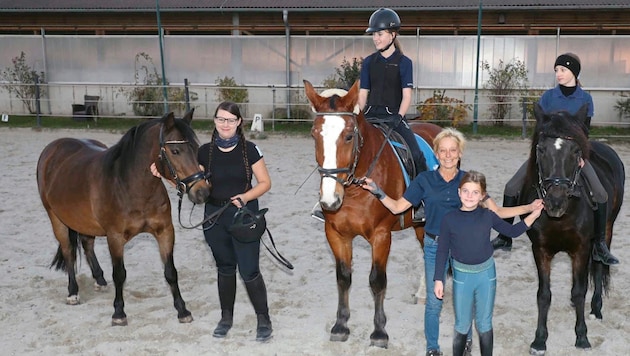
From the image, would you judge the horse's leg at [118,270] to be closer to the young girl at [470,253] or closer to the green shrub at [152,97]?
the young girl at [470,253]

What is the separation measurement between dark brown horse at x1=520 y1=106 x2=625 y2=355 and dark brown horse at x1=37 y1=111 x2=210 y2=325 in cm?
235

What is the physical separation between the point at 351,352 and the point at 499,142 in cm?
1044

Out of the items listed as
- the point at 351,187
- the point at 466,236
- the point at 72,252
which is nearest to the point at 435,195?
the point at 466,236

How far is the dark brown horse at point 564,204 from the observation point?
153 inches

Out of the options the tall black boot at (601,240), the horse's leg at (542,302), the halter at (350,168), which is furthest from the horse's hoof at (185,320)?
the tall black boot at (601,240)

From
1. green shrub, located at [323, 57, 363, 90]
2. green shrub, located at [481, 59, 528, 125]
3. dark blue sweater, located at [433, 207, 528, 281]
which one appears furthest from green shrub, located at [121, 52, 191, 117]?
dark blue sweater, located at [433, 207, 528, 281]

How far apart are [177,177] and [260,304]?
116 cm

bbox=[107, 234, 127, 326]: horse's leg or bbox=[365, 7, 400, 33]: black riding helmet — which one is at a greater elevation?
bbox=[365, 7, 400, 33]: black riding helmet

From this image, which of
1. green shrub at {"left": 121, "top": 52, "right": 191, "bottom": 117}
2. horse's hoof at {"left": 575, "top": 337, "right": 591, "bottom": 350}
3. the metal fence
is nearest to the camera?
horse's hoof at {"left": 575, "top": 337, "right": 591, "bottom": 350}

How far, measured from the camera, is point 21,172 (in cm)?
1061

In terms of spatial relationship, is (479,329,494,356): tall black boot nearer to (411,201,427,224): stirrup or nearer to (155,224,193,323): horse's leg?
(411,201,427,224): stirrup

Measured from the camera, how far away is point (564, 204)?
3822 millimetres

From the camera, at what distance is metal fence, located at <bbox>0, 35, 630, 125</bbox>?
16031mm

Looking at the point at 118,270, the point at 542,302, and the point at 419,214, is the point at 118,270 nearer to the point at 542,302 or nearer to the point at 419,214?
the point at 419,214
